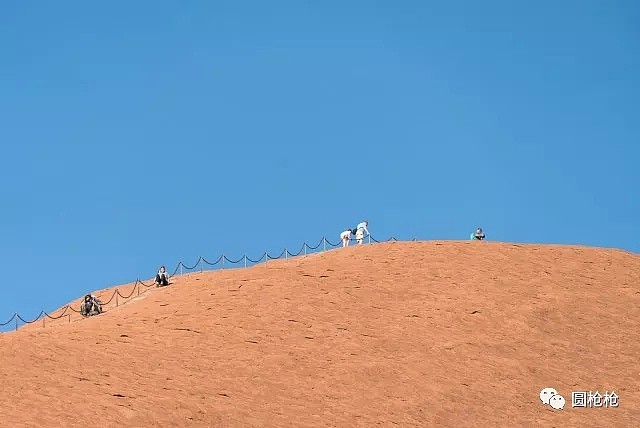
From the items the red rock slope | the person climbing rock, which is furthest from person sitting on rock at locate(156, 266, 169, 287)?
the person climbing rock

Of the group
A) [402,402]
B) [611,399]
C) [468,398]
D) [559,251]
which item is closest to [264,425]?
[402,402]

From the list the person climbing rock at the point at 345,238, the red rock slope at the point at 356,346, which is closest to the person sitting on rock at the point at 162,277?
the red rock slope at the point at 356,346

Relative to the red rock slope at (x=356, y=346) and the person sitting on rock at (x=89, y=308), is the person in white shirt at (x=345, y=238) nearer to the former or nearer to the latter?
the red rock slope at (x=356, y=346)

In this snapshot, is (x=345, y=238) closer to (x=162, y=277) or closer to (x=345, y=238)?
(x=345, y=238)

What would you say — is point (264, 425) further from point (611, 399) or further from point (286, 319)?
point (611, 399)

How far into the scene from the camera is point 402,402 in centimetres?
3981

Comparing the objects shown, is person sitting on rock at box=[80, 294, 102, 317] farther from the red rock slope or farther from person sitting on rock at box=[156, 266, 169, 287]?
person sitting on rock at box=[156, 266, 169, 287]

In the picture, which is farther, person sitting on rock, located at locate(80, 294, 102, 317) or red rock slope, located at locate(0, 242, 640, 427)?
person sitting on rock, located at locate(80, 294, 102, 317)

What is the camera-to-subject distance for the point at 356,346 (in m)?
43.5

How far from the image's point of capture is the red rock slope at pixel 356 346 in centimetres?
3753

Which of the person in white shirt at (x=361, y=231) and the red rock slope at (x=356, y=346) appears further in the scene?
the person in white shirt at (x=361, y=231)

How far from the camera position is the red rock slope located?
3753 cm

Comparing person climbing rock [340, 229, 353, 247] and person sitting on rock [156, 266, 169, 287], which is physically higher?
person climbing rock [340, 229, 353, 247]

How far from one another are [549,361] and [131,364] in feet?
50.4
